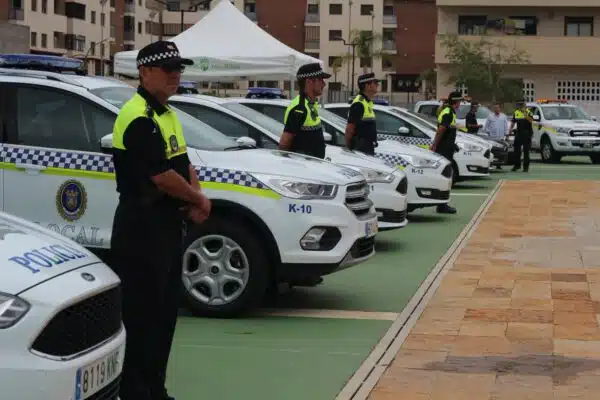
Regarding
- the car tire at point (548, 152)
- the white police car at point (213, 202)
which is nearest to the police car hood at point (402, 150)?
the white police car at point (213, 202)

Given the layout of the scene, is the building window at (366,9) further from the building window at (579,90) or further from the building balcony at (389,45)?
the building window at (579,90)

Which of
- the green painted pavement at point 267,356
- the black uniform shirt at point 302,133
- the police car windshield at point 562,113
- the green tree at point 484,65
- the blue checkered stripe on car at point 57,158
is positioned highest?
the green tree at point 484,65

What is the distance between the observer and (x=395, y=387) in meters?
6.74

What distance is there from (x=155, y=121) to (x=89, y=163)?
297cm

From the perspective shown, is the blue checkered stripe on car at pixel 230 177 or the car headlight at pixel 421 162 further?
the car headlight at pixel 421 162

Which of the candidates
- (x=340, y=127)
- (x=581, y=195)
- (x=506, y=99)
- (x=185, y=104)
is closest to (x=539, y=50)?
(x=506, y=99)

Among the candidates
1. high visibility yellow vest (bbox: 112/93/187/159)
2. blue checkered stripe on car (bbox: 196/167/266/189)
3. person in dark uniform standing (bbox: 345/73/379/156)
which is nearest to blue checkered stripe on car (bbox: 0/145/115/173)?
blue checkered stripe on car (bbox: 196/167/266/189)

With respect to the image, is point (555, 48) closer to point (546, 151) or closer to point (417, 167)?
point (546, 151)

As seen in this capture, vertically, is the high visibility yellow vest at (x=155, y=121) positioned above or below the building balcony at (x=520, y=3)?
below

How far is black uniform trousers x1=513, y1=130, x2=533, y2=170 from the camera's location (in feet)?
94.2

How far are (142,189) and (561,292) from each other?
5.43 m

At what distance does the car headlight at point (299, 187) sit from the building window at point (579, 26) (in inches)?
2315

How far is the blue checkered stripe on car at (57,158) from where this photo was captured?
8.59 meters

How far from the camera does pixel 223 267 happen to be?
8.64 meters
